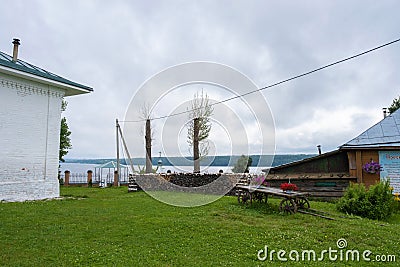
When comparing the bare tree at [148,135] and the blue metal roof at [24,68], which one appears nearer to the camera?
the blue metal roof at [24,68]

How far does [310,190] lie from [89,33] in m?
10.0

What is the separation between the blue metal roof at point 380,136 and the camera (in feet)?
35.8

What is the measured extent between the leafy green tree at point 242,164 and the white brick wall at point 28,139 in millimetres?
7750

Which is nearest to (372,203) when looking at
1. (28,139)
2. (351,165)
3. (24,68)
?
(351,165)

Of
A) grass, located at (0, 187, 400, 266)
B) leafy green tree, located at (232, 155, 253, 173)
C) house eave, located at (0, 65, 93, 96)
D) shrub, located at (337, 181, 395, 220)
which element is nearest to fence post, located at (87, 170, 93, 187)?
house eave, located at (0, 65, 93, 96)

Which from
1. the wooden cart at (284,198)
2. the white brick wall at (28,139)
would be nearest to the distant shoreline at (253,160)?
the wooden cart at (284,198)

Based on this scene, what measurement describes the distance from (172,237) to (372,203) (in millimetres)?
5720

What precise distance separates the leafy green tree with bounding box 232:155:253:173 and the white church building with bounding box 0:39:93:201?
7.71 metres

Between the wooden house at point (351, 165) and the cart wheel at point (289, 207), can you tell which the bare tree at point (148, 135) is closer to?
the wooden house at point (351, 165)

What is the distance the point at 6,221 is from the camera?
7.13 metres

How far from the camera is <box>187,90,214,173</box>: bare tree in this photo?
18.2 meters

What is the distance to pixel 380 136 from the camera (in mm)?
11320

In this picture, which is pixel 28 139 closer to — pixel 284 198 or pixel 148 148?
pixel 148 148

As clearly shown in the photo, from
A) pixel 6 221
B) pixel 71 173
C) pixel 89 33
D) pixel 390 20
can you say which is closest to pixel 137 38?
pixel 89 33
